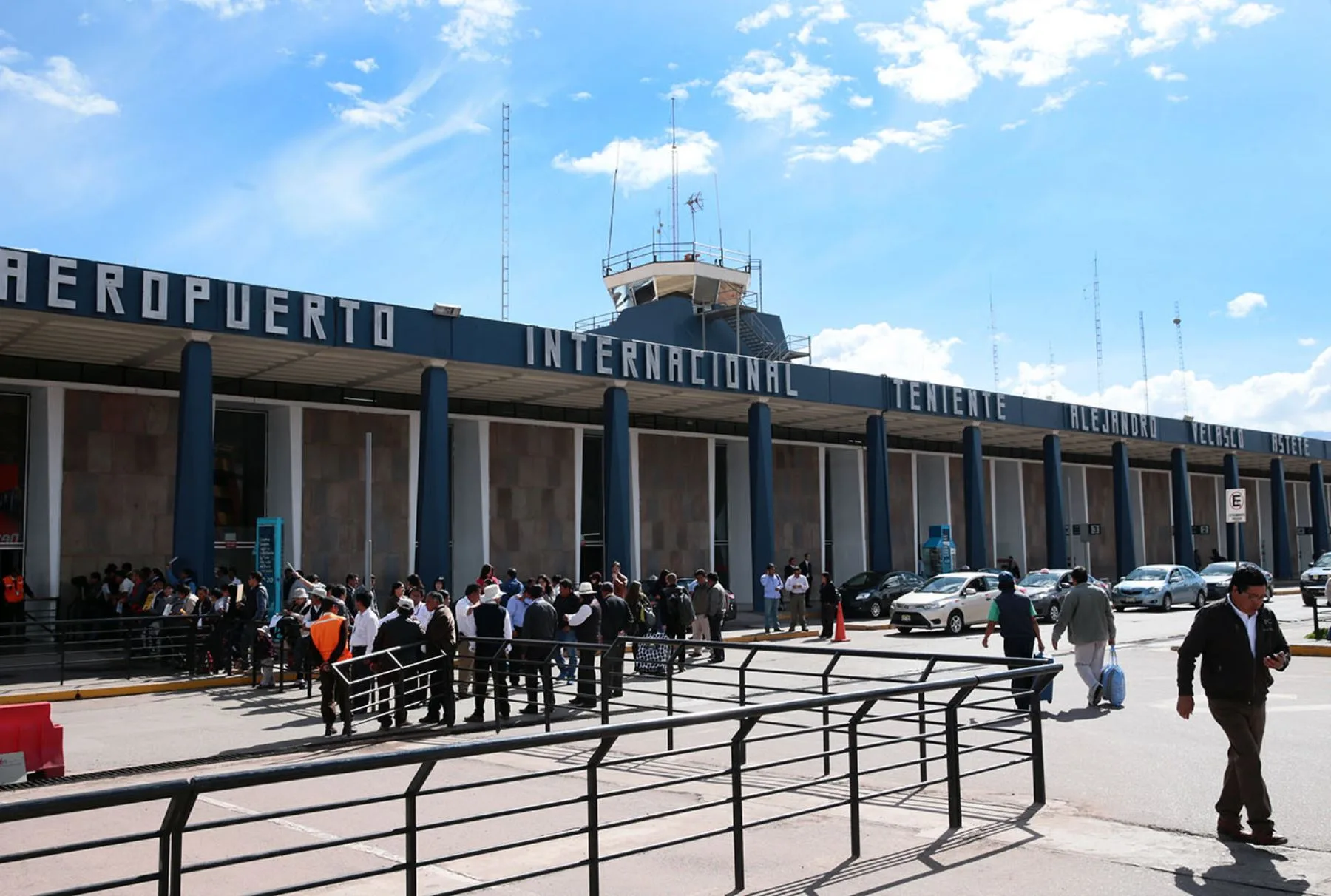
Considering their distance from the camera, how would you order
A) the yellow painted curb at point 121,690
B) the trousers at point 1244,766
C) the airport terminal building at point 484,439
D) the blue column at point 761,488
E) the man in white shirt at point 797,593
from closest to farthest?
1. the trousers at point 1244,766
2. the yellow painted curb at point 121,690
3. the airport terminal building at point 484,439
4. the man in white shirt at point 797,593
5. the blue column at point 761,488

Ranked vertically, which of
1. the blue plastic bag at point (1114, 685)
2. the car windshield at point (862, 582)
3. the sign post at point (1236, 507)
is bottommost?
the blue plastic bag at point (1114, 685)

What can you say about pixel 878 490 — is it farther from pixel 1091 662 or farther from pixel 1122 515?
pixel 1091 662

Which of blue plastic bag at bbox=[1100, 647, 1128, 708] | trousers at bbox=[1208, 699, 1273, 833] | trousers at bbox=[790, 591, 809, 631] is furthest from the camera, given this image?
trousers at bbox=[790, 591, 809, 631]

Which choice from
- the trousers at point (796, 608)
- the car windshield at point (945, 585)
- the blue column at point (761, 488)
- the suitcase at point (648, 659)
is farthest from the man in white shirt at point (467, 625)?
the blue column at point (761, 488)

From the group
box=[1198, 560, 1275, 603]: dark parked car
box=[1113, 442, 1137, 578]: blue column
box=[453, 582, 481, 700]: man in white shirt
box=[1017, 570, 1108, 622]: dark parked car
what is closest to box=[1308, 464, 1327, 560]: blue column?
box=[1113, 442, 1137, 578]: blue column

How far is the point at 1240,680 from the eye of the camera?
759 centimetres

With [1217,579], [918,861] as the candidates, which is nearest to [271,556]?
[918,861]

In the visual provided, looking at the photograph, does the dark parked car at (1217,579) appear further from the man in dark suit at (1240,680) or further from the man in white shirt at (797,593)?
the man in dark suit at (1240,680)

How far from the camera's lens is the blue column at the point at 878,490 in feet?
126

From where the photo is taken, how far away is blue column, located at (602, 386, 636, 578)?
1188 inches

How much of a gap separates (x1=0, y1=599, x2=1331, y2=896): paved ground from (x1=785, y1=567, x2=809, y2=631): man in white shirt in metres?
13.4

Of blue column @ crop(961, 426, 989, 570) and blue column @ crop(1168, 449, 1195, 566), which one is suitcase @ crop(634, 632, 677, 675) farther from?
blue column @ crop(1168, 449, 1195, 566)

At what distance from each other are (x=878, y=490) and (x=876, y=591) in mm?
6480

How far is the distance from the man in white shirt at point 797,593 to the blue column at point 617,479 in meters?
4.81
